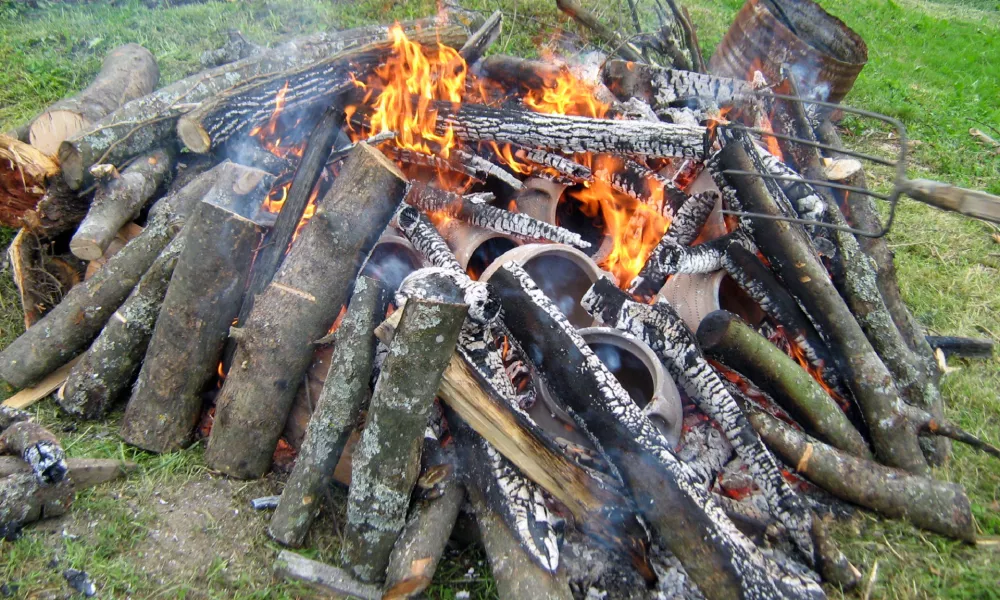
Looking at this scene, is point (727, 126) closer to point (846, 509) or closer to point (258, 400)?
point (846, 509)

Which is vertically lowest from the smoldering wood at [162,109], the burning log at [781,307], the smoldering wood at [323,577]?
the smoldering wood at [323,577]

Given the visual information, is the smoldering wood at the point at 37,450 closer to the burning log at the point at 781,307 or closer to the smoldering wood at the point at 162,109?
the smoldering wood at the point at 162,109

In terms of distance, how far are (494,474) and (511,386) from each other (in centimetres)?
45

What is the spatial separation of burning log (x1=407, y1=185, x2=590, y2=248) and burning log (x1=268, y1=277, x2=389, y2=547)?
1.06m

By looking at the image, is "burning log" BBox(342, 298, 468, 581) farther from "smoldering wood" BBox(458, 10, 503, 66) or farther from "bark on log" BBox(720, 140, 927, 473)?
"smoldering wood" BBox(458, 10, 503, 66)

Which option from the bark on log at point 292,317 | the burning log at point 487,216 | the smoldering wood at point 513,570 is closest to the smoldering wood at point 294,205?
the bark on log at point 292,317

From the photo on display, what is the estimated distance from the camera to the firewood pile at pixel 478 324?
8.18 feet

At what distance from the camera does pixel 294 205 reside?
3.39 metres

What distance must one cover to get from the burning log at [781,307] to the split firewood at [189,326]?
2.46 m

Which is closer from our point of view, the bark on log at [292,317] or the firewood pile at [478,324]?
the firewood pile at [478,324]

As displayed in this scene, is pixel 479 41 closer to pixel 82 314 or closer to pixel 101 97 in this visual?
pixel 101 97

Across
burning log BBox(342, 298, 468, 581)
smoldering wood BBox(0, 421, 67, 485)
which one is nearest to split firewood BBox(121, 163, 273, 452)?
smoldering wood BBox(0, 421, 67, 485)

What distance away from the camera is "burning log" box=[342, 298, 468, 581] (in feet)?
7.48

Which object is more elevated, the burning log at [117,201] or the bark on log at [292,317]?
the bark on log at [292,317]
